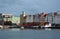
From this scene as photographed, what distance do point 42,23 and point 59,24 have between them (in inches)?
369

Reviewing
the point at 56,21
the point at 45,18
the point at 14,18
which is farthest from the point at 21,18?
the point at 56,21

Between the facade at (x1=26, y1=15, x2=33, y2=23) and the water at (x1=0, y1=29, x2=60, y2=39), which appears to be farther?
the facade at (x1=26, y1=15, x2=33, y2=23)

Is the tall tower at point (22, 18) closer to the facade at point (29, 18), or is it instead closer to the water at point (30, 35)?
the facade at point (29, 18)

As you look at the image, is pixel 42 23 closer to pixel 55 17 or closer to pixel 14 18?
pixel 55 17

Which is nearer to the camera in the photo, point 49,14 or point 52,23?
point 52,23

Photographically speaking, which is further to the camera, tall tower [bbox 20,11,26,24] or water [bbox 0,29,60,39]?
tall tower [bbox 20,11,26,24]

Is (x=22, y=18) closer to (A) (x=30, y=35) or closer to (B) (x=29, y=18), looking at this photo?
(B) (x=29, y=18)

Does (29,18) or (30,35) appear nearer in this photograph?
(30,35)

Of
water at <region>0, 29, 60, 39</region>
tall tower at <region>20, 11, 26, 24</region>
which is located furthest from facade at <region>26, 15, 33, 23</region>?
water at <region>0, 29, 60, 39</region>

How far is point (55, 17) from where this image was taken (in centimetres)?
12606

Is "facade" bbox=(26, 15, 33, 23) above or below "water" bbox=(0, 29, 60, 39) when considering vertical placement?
above

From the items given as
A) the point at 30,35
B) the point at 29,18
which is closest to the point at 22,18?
the point at 29,18

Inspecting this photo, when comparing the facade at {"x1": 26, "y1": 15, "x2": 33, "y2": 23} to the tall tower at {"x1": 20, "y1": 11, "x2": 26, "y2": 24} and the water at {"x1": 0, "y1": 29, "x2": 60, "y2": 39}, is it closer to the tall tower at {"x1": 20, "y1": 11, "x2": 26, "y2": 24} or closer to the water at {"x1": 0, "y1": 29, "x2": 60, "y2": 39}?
the tall tower at {"x1": 20, "y1": 11, "x2": 26, "y2": 24}

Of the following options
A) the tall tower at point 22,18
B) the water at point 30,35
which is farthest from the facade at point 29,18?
the water at point 30,35
